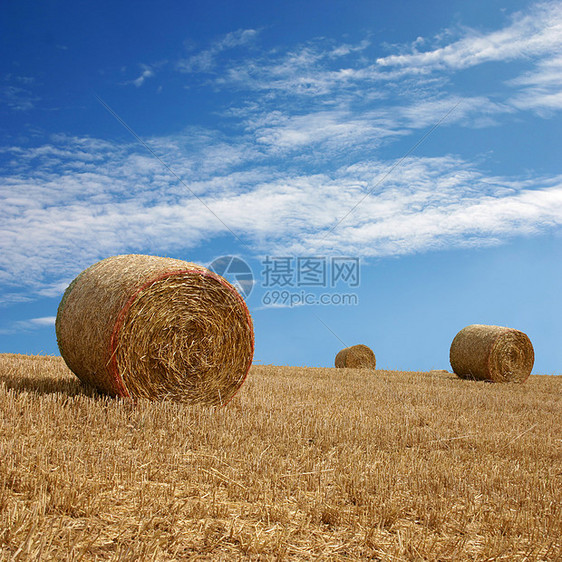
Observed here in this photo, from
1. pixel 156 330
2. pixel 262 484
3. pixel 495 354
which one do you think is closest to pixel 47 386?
pixel 156 330

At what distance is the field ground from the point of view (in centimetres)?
272

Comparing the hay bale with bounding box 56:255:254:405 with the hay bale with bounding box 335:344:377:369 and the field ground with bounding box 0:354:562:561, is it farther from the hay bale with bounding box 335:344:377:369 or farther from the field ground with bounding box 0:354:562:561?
the hay bale with bounding box 335:344:377:369

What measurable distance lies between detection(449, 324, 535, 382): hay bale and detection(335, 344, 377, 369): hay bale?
158 inches

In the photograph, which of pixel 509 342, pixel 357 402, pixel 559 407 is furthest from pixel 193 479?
pixel 509 342

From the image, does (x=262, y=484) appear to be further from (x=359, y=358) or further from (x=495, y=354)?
(x=359, y=358)

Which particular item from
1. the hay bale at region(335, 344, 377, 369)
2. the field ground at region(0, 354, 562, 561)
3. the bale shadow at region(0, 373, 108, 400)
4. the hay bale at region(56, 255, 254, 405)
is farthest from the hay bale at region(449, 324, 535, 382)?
the bale shadow at region(0, 373, 108, 400)

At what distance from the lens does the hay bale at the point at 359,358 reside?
18.1 meters

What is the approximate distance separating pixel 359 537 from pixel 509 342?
1249 cm

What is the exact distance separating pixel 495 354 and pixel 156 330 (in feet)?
35.0

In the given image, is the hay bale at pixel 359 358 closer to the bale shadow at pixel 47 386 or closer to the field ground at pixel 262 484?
the field ground at pixel 262 484

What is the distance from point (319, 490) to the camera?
3.52 m

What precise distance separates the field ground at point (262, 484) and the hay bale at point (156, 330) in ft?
1.24

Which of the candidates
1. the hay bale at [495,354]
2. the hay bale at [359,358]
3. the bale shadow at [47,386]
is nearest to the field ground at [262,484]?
the bale shadow at [47,386]

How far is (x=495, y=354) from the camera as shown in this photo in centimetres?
1374
